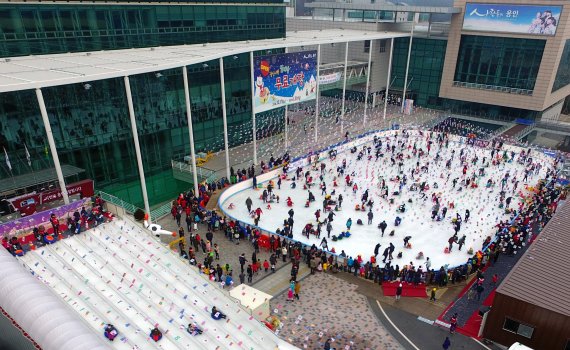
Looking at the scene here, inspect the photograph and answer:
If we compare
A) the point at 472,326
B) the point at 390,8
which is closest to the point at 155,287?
the point at 472,326

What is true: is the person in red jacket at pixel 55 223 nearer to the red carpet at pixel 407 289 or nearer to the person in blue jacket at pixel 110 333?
the person in blue jacket at pixel 110 333

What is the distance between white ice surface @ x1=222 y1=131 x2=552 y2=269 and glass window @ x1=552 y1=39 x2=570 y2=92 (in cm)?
1499

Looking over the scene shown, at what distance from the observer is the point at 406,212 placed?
27422 millimetres

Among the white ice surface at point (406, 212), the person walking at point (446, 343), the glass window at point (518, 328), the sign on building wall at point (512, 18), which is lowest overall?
the white ice surface at point (406, 212)

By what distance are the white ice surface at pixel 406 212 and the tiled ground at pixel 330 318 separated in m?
3.73

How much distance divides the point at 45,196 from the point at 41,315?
33.1 ft

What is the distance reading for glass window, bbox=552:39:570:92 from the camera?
148 feet

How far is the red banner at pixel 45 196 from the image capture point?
726 inches

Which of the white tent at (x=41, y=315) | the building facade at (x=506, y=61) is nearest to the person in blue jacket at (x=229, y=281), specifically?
the white tent at (x=41, y=315)

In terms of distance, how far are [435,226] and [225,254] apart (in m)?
13.2

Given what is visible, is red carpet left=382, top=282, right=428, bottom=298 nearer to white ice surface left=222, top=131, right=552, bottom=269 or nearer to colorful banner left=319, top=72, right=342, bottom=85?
white ice surface left=222, top=131, right=552, bottom=269

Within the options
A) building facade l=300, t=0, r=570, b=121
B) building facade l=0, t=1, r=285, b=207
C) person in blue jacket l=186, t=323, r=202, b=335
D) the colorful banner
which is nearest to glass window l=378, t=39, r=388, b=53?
building facade l=300, t=0, r=570, b=121

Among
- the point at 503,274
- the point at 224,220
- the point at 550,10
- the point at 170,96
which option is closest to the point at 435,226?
the point at 503,274

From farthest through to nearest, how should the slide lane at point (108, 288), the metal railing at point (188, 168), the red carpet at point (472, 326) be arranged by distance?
the metal railing at point (188, 168) → the red carpet at point (472, 326) → the slide lane at point (108, 288)
